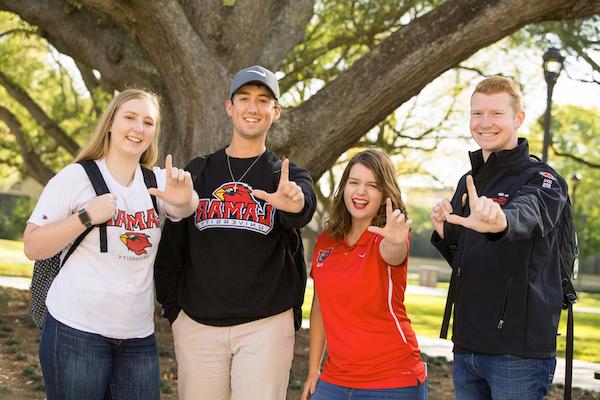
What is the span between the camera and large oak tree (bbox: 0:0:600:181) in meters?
7.32

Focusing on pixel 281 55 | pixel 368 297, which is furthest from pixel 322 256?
pixel 281 55

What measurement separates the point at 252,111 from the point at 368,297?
1.13 metres

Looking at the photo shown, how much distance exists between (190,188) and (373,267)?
96cm

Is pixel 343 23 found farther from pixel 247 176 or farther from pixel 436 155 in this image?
pixel 436 155

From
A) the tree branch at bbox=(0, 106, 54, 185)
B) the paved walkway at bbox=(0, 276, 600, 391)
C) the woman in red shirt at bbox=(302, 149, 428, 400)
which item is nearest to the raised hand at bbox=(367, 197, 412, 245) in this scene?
the woman in red shirt at bbox=(302, 149, 428, 400)

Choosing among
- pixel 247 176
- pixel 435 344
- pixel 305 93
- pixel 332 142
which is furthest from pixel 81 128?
pixel 247 176

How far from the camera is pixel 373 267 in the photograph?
12.5 ft

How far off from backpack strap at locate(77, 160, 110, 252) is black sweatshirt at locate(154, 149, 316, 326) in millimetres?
481

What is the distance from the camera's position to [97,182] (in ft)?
11.9

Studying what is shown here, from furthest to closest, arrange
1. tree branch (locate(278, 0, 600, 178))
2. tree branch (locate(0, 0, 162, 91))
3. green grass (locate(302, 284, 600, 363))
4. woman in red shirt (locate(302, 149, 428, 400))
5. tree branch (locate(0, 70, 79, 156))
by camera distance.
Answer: green grass (locate(302, 284, 600, 363)), tree branch (locate(0, 70, 79, 156)), tree branch (locate(0, 0, 162, 91)), tree branch (locate(278, 0, 600, 178)), woman in red shirt (locate(302, 149, 428, 400))

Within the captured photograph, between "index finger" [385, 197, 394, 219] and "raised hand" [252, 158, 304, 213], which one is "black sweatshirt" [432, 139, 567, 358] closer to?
"index finger" [385, 197, 394, 219]

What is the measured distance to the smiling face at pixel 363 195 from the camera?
13.0 ft

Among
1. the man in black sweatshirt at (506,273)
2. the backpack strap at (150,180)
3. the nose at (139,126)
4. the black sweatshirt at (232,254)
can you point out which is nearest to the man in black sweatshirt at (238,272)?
the black sweatshirt at (232,254)

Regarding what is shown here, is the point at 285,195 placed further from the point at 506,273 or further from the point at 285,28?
the point at 285,28
